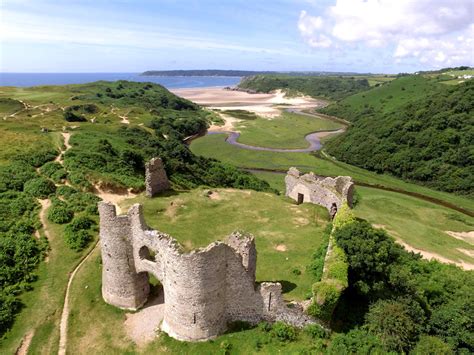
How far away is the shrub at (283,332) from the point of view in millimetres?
21719

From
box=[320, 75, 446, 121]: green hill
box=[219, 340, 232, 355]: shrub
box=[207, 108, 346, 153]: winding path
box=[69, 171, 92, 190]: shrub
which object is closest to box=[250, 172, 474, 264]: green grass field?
box=[219, 340, 232, 355]: shrub

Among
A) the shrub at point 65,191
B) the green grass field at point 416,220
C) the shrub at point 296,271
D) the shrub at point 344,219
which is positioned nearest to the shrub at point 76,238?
the shrub at point 65,191

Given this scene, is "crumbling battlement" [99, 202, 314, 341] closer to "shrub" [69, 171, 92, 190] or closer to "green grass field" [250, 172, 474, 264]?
"shrub" [69, 171, 92, 190]

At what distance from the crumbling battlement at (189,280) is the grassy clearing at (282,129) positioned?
299ft

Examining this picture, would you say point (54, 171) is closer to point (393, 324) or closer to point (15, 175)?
point (15, 175)

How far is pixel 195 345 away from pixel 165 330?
2405 mm

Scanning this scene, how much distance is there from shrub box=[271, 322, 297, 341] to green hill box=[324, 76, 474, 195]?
6712 cm

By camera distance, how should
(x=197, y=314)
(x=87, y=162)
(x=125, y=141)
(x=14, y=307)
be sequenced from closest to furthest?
1. (x=197, y=314)
2. (x=14, y=307)
3. (x=87, y=162)
4. (x=125, y=141)

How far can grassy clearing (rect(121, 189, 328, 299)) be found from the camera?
97.3ft

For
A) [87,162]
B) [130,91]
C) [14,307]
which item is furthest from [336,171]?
[130,91]

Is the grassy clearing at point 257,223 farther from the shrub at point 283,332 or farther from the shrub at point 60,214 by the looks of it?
the shrub at point 60,214

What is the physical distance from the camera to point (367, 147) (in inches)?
3755

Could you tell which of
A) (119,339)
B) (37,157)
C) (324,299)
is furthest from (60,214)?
(324,299)

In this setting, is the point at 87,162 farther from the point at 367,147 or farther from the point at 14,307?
the point at 367,147
